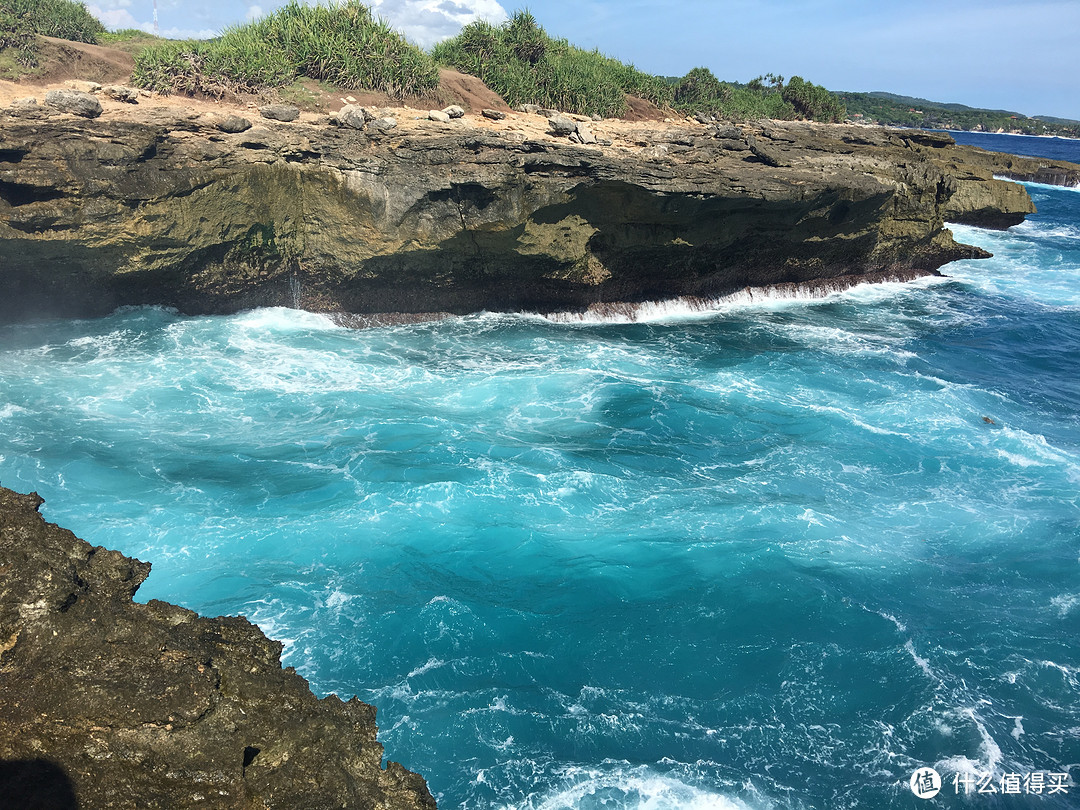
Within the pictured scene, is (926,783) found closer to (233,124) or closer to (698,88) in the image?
(233,124)

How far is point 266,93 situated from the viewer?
23.3m

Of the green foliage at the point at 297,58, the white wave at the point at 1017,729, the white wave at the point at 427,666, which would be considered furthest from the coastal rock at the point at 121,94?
the white wave at the point at 1017,729

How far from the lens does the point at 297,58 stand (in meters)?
25.3

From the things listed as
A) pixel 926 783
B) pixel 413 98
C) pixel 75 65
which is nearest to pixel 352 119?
pixel 413 98

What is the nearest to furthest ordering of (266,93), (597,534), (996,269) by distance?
(597,534)
(266,93)
(996,269)

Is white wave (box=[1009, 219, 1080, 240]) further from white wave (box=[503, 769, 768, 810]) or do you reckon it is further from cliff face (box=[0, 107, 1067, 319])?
white wave (box=[503, 769, 768, 810])

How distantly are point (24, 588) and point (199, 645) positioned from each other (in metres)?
1.27

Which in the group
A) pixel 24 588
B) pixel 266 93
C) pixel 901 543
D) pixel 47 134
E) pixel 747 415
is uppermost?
pixel 266 93

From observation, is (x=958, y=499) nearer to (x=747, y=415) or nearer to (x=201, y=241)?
(x=747, y=415)

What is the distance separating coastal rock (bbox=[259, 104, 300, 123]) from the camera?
21156 millimetres

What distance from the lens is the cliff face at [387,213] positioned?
18.1 metres

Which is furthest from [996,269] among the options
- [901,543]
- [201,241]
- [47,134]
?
[47,134]

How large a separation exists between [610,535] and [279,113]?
16.3 m

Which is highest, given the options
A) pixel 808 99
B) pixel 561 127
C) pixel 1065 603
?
pixel 808 99
